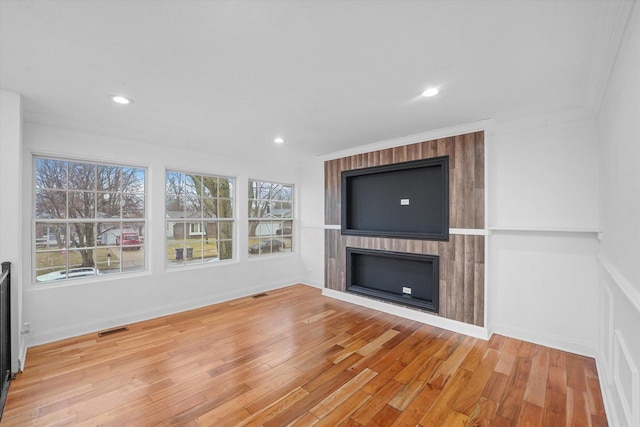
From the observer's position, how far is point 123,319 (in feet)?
12.0

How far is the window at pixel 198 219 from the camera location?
4242 millimetres

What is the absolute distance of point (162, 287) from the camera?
402 cm

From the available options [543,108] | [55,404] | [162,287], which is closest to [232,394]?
[55,404]

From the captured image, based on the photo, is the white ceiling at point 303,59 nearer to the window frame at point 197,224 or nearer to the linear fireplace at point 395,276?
the window frame at point 197,224

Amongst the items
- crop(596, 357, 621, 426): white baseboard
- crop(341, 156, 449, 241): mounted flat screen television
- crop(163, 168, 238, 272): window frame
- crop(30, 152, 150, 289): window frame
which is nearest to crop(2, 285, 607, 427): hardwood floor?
crop(596, 357, 621, 426): white baseboard

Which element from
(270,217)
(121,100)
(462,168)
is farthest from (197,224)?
(462,168)

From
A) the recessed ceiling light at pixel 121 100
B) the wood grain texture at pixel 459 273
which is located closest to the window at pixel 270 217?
the wood grain texture at pixel 459 273

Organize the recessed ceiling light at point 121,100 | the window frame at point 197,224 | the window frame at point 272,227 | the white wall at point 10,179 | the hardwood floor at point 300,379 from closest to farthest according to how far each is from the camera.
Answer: the hardwood floor at point 300,379 < the white wall at point 10,179 < the recessed ceiling light at point 121,100 < the window frame at point 197,224 < the window frame at point 272,227

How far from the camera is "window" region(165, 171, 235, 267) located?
424 cm

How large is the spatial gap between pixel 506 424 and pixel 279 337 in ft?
7.14

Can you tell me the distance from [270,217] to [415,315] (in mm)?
3137

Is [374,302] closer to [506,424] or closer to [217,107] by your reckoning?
[506,424]

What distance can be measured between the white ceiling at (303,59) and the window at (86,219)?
673 millimetres

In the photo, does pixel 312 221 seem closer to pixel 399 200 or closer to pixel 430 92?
pixel 399 200
